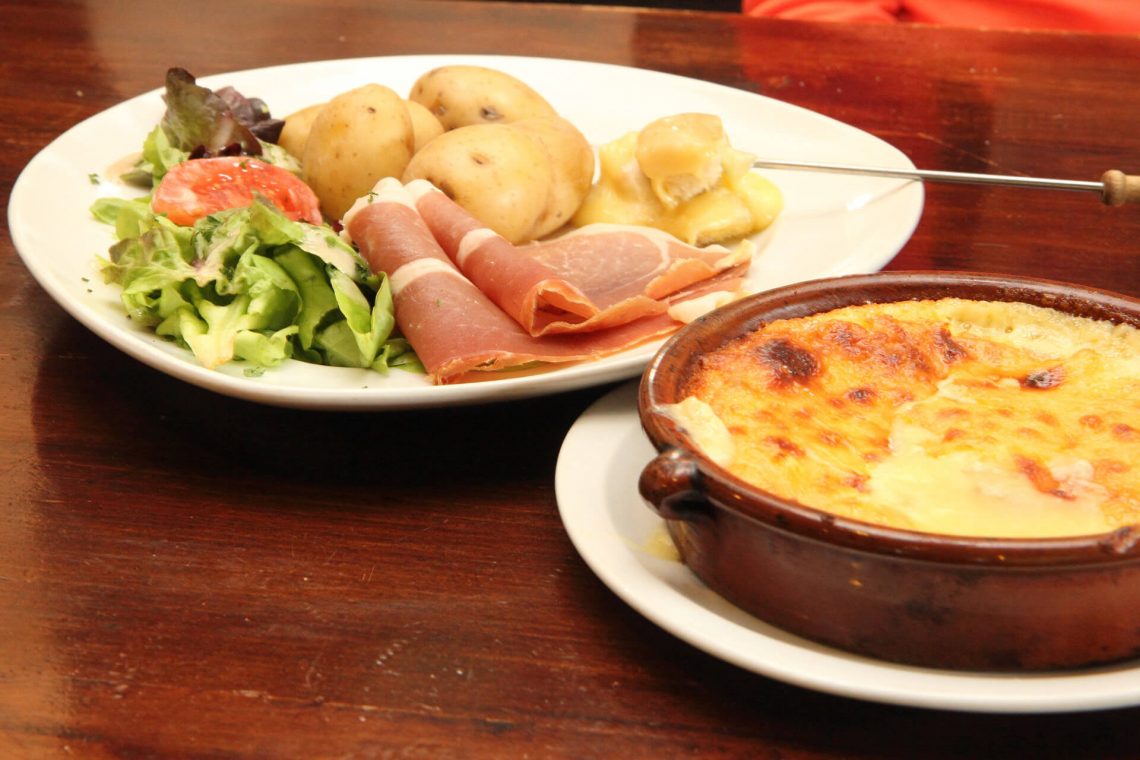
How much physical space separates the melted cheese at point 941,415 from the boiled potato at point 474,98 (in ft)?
3.05

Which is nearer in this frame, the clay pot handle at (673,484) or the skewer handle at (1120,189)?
the clay pot handle at (673,484)

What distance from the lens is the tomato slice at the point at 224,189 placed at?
163 centimetres

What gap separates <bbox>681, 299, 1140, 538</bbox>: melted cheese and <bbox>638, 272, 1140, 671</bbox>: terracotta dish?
5 cm

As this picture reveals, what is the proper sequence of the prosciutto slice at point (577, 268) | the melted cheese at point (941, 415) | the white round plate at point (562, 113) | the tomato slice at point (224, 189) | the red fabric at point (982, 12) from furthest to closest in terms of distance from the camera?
the red fabric at point (982, 12) < the tomato slice at point (224, 189) < the prosciutto slice at point (577, 268) < the white round plate at point (562, 113) < the melted cheese at point (941, 415)

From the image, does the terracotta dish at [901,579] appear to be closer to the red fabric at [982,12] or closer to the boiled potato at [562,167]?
the boiled potato at [562,167]

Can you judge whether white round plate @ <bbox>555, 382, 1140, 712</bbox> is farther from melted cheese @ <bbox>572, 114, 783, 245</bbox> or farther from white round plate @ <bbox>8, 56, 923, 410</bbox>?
melted cheese @ <bbox>572, 114, 783, 245</bbox>

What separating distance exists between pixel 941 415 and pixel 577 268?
633 mm

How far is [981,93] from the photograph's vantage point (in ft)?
8.20

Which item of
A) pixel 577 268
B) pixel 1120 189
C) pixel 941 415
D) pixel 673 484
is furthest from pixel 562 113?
pixel 673 484

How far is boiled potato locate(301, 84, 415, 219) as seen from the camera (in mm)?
1795

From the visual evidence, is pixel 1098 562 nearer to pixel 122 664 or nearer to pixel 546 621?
pixel 546 621

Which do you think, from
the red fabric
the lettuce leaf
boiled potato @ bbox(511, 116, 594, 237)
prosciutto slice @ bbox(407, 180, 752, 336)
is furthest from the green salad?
the red fabric

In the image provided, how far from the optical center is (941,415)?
1084mm

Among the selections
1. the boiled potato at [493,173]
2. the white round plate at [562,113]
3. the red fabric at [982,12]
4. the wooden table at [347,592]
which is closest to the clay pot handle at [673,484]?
the wooden table at [347,592]
